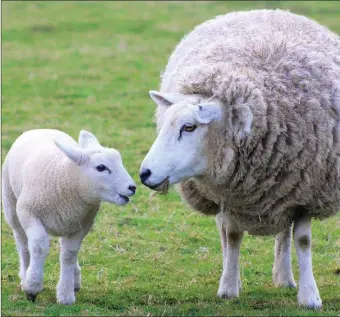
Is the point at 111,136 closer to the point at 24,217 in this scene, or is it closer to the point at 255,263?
the point at 255,263

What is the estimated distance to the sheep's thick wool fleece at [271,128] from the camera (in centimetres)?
555

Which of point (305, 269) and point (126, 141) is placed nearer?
point (305, 269)

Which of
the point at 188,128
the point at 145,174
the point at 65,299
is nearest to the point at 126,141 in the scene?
the point at 65,299

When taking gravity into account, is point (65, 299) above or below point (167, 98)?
below

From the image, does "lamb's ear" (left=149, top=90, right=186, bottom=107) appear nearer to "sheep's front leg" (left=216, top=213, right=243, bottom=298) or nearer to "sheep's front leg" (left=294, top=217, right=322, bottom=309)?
"sheep's front leg" (left=216, top=213, right=243, bottom=298)

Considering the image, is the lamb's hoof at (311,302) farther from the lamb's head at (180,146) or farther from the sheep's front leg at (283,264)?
the lamb's head at (180,146)

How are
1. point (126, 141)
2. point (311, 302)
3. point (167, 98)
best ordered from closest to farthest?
1. point (167, 98)
2. point (311, 302)
3. point (126, 141)

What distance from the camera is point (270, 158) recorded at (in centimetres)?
566

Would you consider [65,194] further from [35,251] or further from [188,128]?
[188,128]

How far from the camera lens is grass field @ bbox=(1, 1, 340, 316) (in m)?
6.29

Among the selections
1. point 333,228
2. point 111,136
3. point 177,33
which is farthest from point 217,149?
point 177,33

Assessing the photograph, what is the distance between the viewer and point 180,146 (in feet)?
17.6

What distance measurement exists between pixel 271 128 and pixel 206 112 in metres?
0.49

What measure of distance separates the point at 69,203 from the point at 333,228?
3650 millimetres
